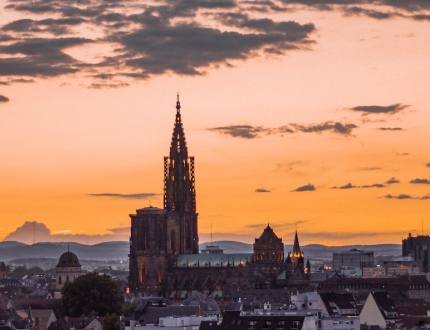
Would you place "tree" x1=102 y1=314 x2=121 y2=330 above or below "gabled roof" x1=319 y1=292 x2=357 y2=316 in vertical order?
below

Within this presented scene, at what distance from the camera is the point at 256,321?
156 meters

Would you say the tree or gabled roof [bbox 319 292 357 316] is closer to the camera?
the tree

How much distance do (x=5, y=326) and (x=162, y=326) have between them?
3512cm

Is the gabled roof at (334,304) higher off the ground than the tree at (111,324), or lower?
higher

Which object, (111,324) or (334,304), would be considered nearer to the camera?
(111,324)

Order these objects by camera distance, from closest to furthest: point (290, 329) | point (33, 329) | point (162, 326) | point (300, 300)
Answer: point (290, 329), point (162, 326), point (300, 300), point (33, 329)

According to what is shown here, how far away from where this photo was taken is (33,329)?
199 metres

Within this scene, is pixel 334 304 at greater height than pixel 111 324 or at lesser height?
greater

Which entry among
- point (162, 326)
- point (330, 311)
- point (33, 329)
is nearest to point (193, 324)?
point (162, 326)

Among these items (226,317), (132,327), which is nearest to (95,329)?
(132,327)

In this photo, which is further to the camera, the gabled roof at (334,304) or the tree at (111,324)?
the gabled roof at (334,304)

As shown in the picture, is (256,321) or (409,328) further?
(409,328)

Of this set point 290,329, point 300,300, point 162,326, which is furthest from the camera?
point 300,300

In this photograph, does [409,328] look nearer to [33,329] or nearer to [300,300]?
[300,300]
